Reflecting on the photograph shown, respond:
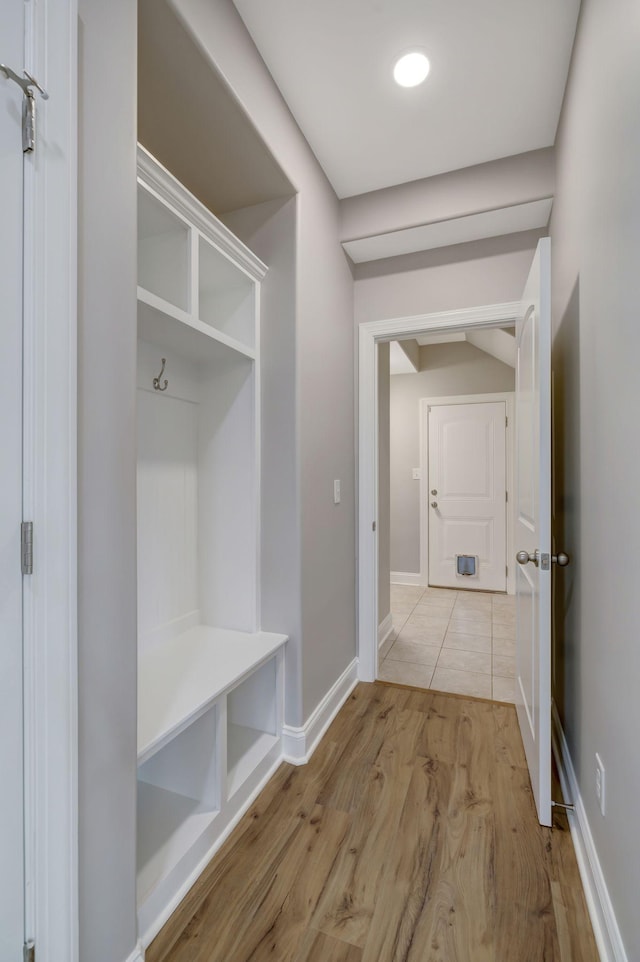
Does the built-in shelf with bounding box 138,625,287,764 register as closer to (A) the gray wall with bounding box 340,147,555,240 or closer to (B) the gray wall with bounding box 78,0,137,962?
(B) the gray wall with bounding box 78,0,137,962

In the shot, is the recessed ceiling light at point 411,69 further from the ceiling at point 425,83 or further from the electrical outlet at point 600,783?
the electrical outlet at point 600,783

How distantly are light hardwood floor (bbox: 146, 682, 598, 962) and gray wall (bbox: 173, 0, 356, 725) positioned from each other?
0.37m

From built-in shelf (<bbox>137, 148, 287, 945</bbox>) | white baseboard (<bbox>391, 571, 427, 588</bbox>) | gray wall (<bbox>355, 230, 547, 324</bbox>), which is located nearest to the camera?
built-in shelf (<bbox>137, 148, 287, 945</bbox>)

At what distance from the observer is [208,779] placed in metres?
1.46

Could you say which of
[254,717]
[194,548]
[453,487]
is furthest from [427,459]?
[254,717]

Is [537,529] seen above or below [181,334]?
below

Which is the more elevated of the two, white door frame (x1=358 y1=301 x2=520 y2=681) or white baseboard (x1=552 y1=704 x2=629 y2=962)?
white door frame (x1=358 y1=301 x2=520 y2=681)

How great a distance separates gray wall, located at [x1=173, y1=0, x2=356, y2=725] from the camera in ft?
5.29

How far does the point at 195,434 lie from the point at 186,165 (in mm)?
A: 1059

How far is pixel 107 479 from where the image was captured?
97 centimetres

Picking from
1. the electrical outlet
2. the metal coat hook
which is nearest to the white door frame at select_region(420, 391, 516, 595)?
the electrical outlet

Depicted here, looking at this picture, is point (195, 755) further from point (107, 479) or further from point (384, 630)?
point (384, 630)
